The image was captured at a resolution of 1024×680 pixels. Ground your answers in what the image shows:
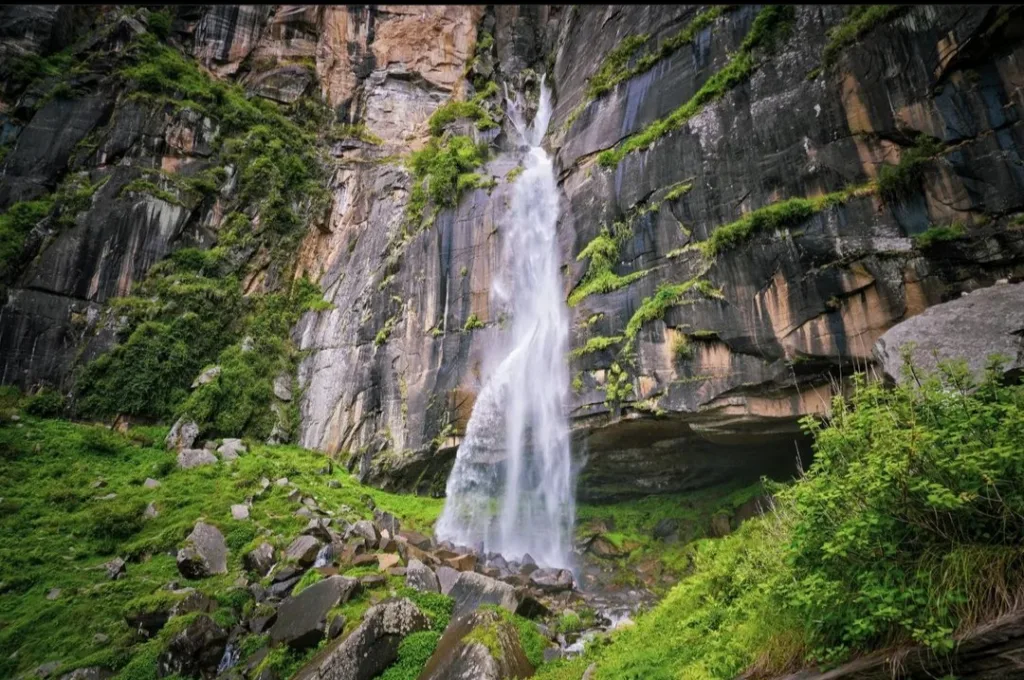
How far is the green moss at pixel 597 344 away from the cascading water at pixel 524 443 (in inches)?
28.4

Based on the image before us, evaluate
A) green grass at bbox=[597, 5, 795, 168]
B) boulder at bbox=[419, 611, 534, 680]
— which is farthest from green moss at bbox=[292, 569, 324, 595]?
green grass at bbox=[597, 5, 795, 168]

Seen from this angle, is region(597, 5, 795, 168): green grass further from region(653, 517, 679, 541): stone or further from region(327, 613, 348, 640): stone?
region(327, 613, 348, 640): stone

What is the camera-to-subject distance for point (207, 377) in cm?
2078

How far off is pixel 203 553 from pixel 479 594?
6.17 meters

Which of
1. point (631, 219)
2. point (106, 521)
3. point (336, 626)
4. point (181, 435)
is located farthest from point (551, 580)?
point (181, 435)

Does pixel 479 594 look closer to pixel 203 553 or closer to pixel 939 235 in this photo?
pixel 203 553

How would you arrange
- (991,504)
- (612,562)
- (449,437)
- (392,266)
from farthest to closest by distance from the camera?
1. (392,266)
2. (449,437)
3. (612,562)
4. (991,504)

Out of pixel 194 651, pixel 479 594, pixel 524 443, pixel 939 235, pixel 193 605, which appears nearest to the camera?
pixel 194 651

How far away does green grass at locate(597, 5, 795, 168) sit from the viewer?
15.7 m

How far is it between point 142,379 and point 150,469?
16.3 feet

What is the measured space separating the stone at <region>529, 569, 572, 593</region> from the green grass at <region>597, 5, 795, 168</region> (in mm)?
12628

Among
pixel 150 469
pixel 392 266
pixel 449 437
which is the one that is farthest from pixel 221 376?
pixel 449 437

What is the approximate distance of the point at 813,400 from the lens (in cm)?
1313

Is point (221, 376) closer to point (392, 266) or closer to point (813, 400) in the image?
point (392, 266)
